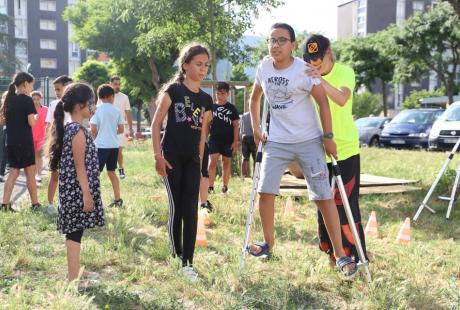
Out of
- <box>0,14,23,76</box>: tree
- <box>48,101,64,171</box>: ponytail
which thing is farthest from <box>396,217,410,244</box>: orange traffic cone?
<box>0,14,23,76</box>: tree

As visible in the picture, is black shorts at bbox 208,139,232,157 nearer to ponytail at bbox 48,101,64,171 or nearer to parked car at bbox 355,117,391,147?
ponytail at bbox 48,101,64,171

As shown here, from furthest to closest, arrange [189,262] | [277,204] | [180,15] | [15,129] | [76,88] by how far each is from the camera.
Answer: [180,15]
[277,204]
[15,129]
[189,262]
[76,88]

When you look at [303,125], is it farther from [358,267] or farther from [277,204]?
[277,204]

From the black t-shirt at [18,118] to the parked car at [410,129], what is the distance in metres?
16.5

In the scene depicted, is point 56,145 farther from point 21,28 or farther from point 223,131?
point 21,28

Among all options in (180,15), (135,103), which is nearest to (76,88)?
(180,15)

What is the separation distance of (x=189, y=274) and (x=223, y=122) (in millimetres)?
4209

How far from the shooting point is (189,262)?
4.48m

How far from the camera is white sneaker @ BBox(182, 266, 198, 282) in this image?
13.7ft

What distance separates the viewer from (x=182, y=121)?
435 cm

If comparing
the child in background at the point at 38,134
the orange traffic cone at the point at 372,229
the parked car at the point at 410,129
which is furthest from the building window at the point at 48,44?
the orange traffic cone at the point at 372,229

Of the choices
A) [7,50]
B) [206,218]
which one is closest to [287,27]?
[206,218]

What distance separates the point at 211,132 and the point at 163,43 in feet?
11.8

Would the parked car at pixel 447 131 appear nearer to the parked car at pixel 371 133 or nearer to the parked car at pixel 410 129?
the parked car at pixel 410 129
